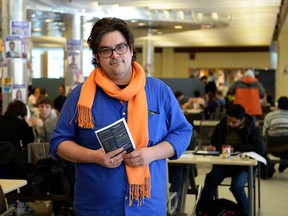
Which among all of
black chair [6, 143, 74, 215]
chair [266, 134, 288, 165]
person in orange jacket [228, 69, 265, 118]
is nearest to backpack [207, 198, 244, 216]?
black chair [6, 143, 74, 215]

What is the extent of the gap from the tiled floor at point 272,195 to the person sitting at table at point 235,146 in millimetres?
362

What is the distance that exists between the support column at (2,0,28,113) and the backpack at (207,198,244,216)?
4.30 metres

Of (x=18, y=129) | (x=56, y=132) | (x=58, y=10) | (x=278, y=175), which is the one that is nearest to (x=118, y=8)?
(x=58, y=10)

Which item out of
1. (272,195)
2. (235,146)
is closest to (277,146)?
(272,195)

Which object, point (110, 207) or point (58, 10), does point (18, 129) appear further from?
point (58, 10)

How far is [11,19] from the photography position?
884 cm

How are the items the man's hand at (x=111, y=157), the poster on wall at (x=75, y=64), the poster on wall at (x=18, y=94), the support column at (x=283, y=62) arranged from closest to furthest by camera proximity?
the man's hand at (x=111, y=157), the poster on wall at (x=18, y=94), the poster on wall at (x=75, y=64), the support column at (x=283, y=62)

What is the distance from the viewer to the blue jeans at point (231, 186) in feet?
18.2

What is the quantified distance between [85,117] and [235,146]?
13.4ft

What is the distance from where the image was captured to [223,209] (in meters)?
5.38

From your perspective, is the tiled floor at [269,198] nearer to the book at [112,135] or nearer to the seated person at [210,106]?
the book at [112,135]

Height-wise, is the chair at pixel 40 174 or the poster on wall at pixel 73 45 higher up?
the poster on wall at pixel 73 45

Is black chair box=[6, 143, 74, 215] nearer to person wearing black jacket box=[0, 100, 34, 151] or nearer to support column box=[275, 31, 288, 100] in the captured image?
person wearing black jacket box=[0, 100, 34, 151]

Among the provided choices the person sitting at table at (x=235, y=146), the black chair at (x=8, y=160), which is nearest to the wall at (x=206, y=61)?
the person sitting at table at (x=235, y=146)
